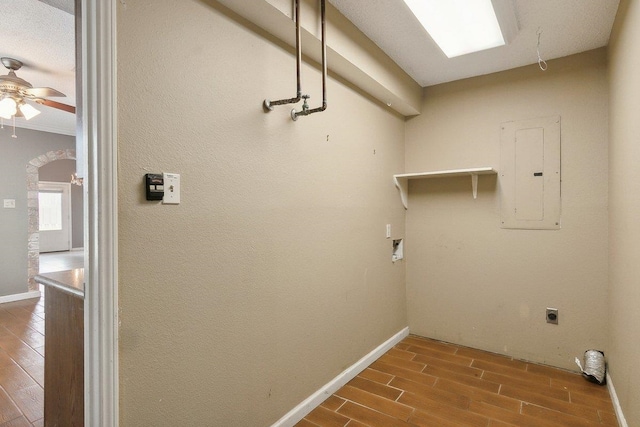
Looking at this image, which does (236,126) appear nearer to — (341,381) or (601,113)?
(341,381)

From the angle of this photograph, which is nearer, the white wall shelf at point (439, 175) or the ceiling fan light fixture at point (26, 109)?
the white wall shelf at point (439, 175)

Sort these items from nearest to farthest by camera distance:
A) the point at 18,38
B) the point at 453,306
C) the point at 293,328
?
1. the point at 293,328
2. the point at 18,38
3. the point at 453,306

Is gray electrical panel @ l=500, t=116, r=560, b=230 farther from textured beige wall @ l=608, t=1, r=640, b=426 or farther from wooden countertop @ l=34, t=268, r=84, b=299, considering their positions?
wooden countertop @ l=34, t=268, r=84, b=299

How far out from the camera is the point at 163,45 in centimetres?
131

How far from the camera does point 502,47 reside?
94.6 inches

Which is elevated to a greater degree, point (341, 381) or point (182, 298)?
point (182, 298)

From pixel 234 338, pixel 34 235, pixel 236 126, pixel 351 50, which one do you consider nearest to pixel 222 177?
pixel 236 126

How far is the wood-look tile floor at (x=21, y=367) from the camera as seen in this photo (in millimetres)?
2023

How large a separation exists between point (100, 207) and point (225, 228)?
0.54 m

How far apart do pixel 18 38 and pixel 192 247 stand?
8.31 feet

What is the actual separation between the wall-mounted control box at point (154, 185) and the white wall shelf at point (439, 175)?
2221mm

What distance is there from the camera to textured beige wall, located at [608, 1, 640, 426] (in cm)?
159

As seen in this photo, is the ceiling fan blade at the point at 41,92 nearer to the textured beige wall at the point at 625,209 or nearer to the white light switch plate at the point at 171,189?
the white light switch plate at the point at 171,189

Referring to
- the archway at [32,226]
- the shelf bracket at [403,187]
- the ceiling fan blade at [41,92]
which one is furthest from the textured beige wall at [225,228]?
the archway at [32,226]
